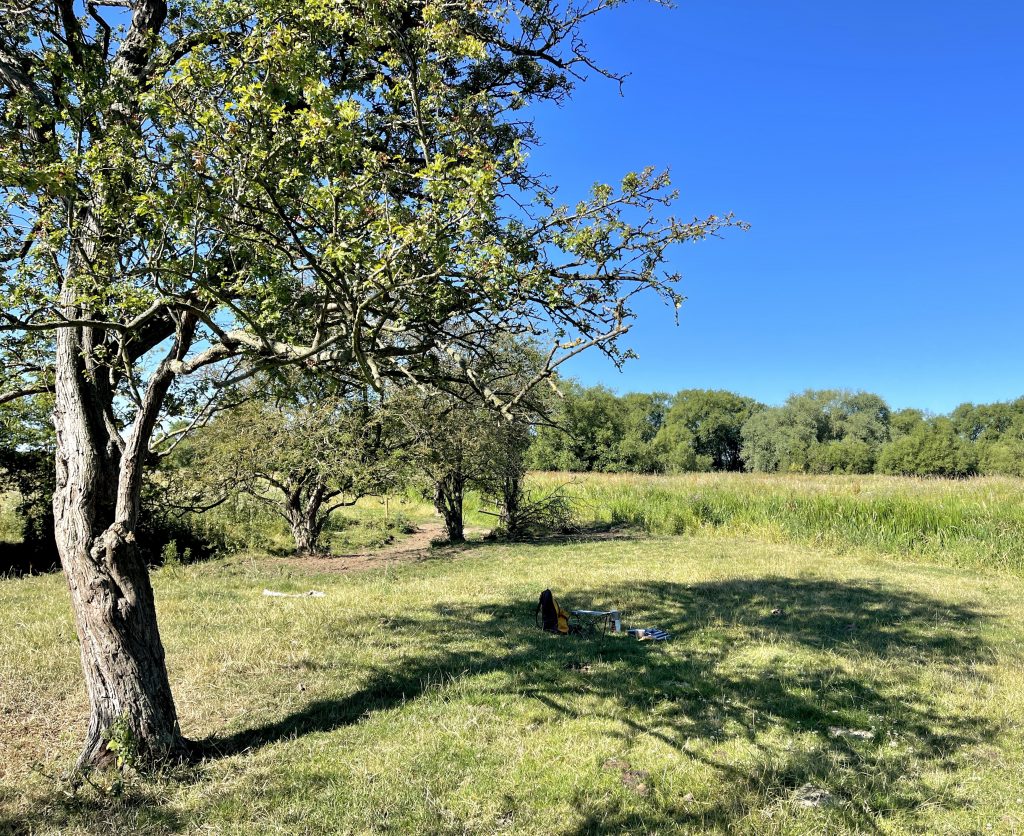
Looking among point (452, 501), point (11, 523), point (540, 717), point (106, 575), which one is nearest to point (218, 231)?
point (106, 575)

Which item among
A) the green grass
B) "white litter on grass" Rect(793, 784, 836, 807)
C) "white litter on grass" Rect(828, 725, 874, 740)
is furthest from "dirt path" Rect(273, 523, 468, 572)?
"white litter on grass" Rect(793, 784, 836, 807)

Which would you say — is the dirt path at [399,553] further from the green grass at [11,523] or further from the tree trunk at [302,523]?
the green grass at [11,523]

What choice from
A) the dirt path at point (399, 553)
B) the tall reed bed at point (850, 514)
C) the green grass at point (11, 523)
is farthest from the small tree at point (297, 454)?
the tall reed bed at point (850, 514)

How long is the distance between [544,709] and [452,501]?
454 inches

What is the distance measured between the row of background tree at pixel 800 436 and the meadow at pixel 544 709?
33.8 meters

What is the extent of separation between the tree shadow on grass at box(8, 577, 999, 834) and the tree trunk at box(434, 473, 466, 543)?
23.9 ft

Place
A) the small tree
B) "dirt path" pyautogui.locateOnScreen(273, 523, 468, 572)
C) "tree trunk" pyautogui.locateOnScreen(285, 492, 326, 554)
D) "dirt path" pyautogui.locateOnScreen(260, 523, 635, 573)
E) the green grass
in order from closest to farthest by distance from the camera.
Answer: "dirt path" pyautogui.locateOnScreen(273, 523, 468, 572) → "dirt path" pyautogui.locateOnScreen(260, 523, 635, 573) → the small tree → "tree trunk" pyautogui.locateOnScreen(285, 492, 326, 554) → the green grass

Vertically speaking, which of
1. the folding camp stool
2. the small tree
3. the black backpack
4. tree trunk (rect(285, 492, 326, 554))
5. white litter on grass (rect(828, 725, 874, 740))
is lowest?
white litter on grass (rect(828, 725, 874, 740))

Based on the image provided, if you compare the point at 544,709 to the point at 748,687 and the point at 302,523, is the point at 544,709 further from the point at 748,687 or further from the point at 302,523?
the point at 302,523

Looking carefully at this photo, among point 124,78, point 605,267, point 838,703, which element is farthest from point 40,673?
point 838,703

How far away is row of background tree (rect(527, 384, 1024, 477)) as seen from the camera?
55156 mm

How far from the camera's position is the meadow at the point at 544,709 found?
354 cm

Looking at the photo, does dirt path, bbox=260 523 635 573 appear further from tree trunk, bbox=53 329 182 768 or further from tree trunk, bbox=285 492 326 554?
tree trunk, bbox=53 329 182 768

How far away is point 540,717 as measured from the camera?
4.83 metres
